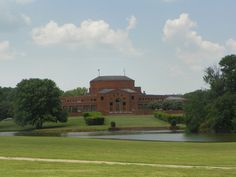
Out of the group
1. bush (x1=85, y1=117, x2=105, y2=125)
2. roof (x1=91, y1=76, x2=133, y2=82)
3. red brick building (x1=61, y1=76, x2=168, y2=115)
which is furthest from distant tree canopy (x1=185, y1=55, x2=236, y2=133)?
roof (x1=91, y1=76, x2=133, y2=82)

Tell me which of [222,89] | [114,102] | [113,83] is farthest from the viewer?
[113,83]

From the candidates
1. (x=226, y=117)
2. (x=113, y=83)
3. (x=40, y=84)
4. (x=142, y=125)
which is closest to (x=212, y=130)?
(x=226, y=117)

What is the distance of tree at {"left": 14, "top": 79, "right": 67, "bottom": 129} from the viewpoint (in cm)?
10850

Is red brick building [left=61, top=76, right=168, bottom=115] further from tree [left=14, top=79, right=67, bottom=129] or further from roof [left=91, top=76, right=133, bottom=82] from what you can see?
tree [left=14, top=79, right=67, bottom=129]

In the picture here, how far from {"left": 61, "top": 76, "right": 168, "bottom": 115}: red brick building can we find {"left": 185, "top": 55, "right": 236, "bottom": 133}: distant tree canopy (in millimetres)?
64759

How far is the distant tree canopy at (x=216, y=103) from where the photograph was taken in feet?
267

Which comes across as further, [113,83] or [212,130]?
[113,83]

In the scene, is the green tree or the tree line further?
the tree line

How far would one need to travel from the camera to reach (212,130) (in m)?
82.8

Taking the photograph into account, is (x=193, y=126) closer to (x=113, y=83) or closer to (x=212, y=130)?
(x=212, y=130)

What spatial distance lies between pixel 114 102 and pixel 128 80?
1823 centimetres

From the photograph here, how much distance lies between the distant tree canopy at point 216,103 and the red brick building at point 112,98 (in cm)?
6476

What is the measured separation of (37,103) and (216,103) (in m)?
41.6

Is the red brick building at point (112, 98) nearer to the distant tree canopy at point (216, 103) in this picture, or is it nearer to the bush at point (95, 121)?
the bush at point (95, 121)
